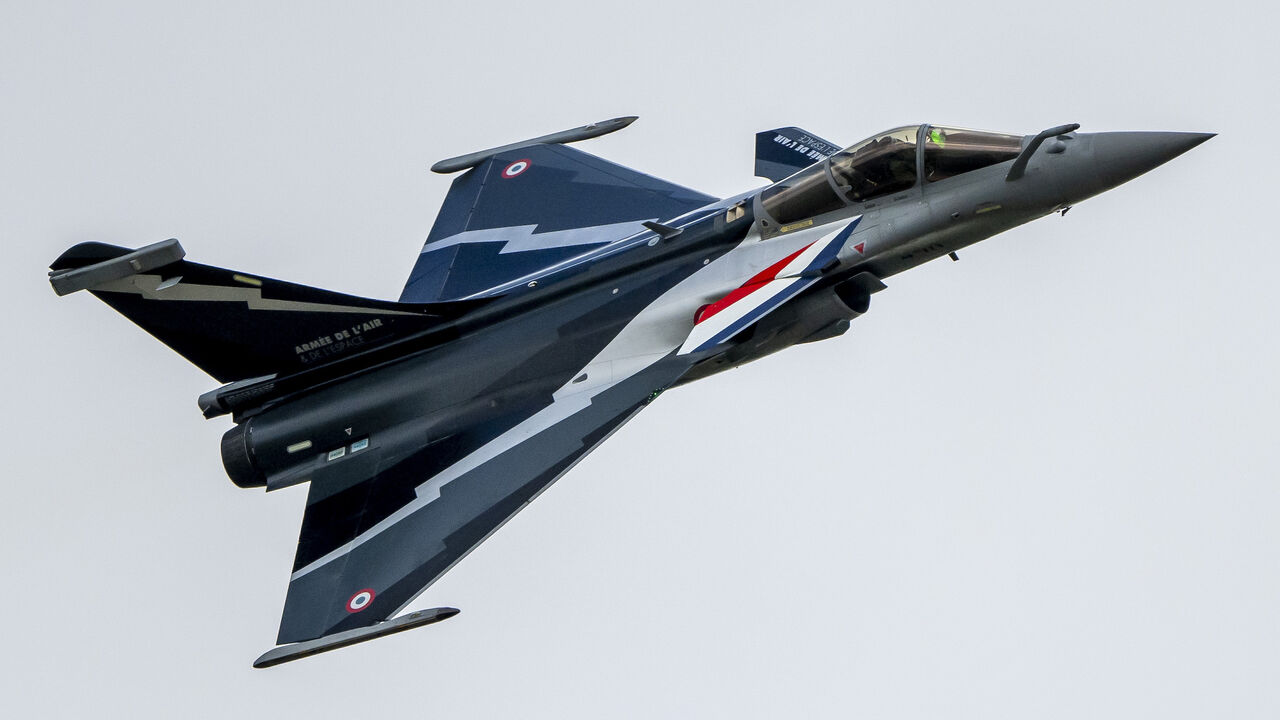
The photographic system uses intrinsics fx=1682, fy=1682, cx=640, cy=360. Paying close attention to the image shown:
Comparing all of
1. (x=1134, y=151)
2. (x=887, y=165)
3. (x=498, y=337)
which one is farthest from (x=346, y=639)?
(x=1134, y=151)

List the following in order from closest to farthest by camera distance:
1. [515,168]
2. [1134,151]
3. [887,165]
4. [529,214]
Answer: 1. [1134,151]
2. [887,165]
3. [529,214]
4. [515,168]

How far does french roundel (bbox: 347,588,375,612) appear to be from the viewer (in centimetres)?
1677

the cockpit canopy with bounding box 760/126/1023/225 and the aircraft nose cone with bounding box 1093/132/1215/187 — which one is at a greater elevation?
the cockpit canopy with bounding box 760/126/1023/225

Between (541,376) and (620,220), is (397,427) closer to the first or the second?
(541,376)

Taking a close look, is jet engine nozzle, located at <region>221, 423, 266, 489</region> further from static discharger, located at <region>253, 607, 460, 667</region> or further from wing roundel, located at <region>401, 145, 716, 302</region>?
wing roundel, located at <region>401, 145, 716, 302</region>

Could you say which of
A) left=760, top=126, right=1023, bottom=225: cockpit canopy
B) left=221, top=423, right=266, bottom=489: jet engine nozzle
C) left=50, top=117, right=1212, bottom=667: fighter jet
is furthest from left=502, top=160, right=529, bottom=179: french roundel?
left=221, top=423, right=266, bottom=489: jet engine nozzle

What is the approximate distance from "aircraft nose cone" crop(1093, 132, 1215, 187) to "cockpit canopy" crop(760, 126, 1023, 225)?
812 millimetres

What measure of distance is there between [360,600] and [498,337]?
3.13 m

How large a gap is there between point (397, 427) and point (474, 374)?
39.8 inches

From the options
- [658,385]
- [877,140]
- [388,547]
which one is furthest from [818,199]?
[388,547]

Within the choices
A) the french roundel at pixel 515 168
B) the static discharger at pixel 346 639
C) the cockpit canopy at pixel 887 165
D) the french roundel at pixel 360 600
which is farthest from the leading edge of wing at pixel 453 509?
the french roundel at pixel 515 168

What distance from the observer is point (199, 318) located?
58.6 ft

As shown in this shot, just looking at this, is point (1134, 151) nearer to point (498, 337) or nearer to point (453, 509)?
point (498, 337)

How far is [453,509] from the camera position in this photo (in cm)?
1716
